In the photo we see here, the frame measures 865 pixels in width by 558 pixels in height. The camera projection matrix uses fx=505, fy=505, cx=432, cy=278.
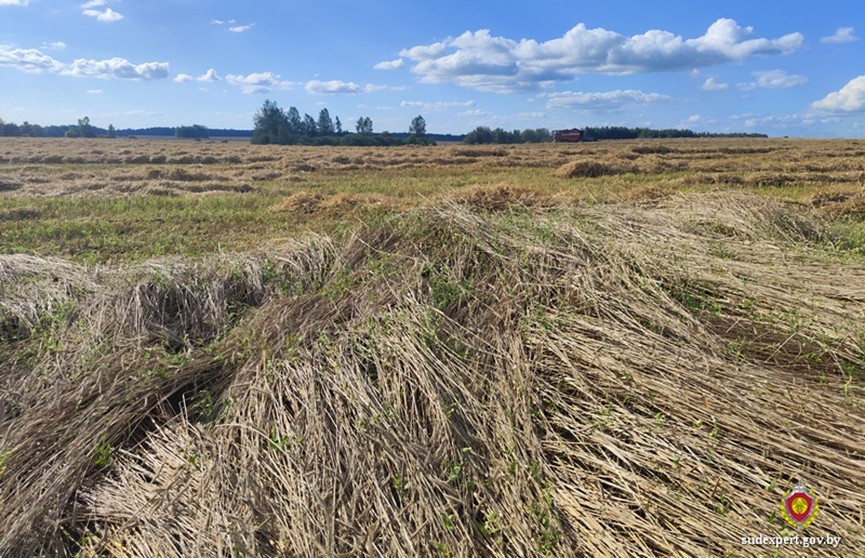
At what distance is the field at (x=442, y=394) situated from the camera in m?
1.97

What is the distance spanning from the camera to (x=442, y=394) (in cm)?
254

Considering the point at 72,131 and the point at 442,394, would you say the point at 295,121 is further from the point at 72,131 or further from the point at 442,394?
the point at 442,394

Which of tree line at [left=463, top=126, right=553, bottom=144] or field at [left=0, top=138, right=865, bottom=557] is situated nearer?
field at [left=0, top=138, right=865, bottom=557]

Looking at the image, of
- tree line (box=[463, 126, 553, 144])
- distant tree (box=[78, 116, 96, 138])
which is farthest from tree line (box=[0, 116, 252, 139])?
tree line (box=[463, 126, 553, 144])

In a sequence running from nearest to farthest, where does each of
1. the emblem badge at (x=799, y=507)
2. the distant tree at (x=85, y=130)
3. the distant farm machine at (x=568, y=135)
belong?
the emblem badge at (x=799, y=507) < the distant farm machine at (x=568, y=135) < the distant tree at (x=85, y=130)

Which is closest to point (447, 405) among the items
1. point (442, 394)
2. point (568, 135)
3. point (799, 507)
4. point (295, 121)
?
point (442, 394)

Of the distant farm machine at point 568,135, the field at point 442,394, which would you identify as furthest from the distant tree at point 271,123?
the field at point 442,394

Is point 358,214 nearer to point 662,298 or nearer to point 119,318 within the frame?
point 119,318

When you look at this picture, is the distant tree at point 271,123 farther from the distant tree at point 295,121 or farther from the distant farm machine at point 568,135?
the distant farm machine at point 568,135

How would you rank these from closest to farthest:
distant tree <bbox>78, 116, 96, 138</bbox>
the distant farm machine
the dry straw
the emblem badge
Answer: the emblem badge, the dry straw, the distant farm machine, distant tree <bbox>78, 116, 96, 138</bbox>

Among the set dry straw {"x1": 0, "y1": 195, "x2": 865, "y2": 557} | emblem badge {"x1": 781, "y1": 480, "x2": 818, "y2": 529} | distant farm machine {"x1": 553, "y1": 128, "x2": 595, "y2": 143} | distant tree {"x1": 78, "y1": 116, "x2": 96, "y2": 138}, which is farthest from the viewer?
distant tree {"x1": 78, "y1": 116, "x2": 96, "y2": 138}

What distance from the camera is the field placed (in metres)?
1.97

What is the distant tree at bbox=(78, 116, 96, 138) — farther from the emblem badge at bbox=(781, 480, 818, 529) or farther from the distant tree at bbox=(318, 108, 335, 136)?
the emblem badge at bbox=(781, 480, 818, 529)

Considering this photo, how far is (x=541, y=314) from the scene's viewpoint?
3146 mm
